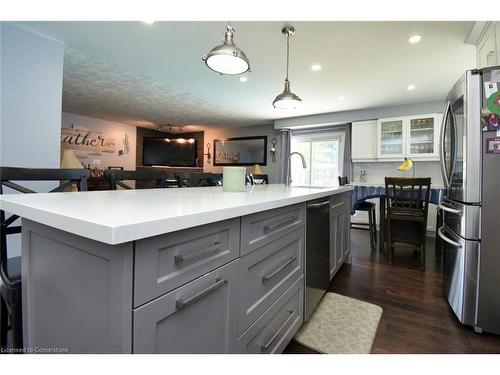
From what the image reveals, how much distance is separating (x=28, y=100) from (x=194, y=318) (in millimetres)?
2693

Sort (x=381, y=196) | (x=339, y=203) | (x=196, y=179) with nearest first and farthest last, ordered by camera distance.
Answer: (x=339, y=203)
(x=196, y=179)
(x=381, y=196)

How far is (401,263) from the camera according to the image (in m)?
2.73

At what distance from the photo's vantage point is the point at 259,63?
2865 mm

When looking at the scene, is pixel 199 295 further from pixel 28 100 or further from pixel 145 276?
pixel 28 100

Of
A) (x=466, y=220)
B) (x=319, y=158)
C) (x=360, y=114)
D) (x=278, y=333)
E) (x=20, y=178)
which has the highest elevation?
(x=360, y=114)

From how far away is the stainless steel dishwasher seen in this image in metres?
1.48

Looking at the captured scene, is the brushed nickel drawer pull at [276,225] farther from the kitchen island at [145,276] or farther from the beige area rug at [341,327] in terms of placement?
the beige area rug at [341,327]

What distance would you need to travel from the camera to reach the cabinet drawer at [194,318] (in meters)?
0.57

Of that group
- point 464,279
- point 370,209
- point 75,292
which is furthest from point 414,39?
point 75,292

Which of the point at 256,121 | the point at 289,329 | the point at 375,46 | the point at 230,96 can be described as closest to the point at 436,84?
the point at 375,46

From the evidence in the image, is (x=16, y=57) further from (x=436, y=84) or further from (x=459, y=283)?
(x=436, y=84)

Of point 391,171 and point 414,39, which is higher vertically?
point 414,39

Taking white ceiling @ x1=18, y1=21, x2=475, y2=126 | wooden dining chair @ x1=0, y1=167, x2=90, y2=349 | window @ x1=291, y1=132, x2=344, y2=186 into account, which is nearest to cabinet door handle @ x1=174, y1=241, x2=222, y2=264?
wooden dining chair @ x1=0, y1=167, x2=90, y2=349
